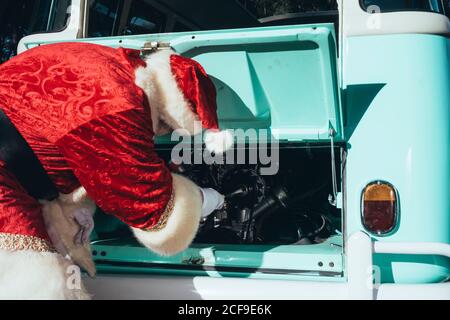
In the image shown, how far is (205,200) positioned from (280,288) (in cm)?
44

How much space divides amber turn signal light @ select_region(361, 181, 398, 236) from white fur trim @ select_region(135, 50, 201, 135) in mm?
762

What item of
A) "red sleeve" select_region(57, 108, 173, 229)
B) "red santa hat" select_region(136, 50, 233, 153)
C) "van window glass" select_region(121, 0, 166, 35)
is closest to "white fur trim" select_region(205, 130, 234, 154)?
"red santa hat" select_region(136, 50, 233, 153)

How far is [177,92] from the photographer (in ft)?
5.80

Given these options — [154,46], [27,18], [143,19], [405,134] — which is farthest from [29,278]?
[143,19]

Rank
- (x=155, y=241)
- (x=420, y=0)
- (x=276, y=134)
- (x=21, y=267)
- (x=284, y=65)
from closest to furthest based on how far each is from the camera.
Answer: (x=21, y=267) < (x=155, y=241) < (x=284, y=65) < (x=276, y=134) < (x=420, y=0)

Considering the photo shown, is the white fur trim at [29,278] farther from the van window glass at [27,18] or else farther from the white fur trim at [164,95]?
the van window glass at [27,18]

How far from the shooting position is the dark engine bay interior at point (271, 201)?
8.50ft

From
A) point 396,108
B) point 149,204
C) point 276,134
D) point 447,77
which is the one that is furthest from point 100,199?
point 447,77

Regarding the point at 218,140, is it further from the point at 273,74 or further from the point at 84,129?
the point at 84,129

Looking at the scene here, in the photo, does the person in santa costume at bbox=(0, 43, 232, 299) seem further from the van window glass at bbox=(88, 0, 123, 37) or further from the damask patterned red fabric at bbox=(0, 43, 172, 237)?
the van window glass at bbox=(88, 0, 123, 37)

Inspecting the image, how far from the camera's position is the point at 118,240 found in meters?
→ 2.55

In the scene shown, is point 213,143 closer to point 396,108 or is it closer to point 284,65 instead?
point 284,65

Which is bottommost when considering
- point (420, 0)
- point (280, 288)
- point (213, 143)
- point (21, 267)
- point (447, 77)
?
point (280, 288)

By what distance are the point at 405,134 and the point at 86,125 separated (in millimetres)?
1231
